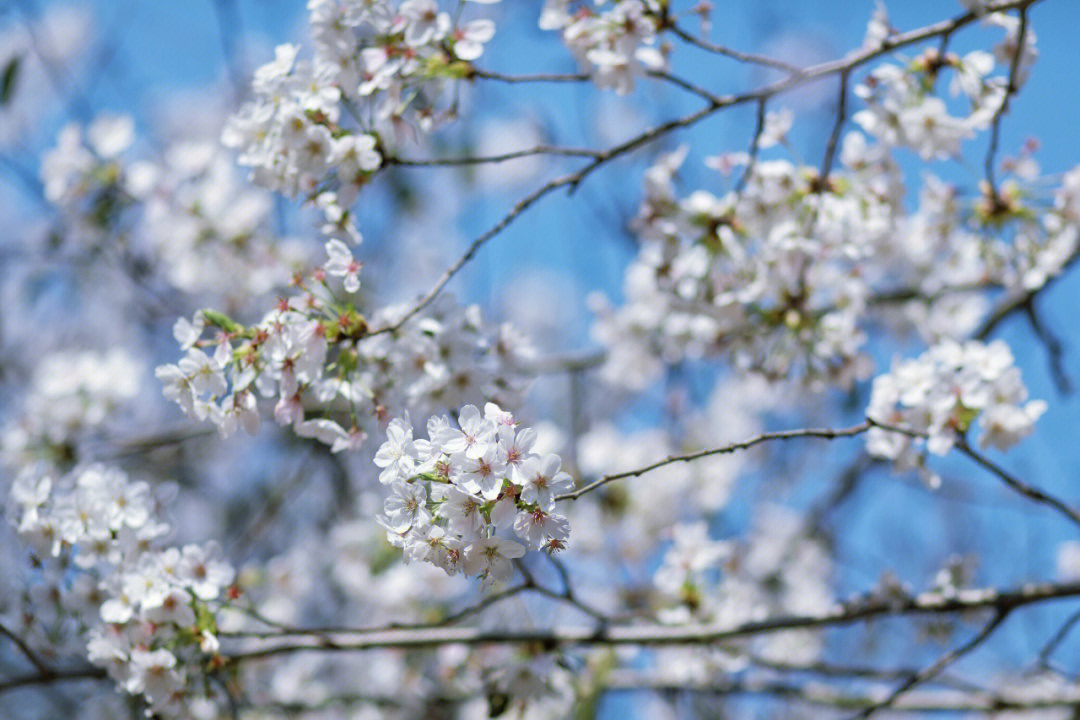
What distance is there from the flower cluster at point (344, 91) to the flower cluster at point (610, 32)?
0.25 metres

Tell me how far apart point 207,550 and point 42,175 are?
215cm

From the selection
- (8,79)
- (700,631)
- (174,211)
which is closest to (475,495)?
(700,631)

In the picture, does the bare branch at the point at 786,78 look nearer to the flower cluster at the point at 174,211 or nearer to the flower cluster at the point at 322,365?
the flower cluster at the point at 322,365

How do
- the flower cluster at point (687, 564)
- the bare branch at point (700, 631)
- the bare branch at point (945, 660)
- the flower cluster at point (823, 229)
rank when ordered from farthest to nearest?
the flower cluster at point (687, 564)
the flower cluster at point (823, 229)
the bare branch at point (700, 631)
the bare branch at point (945, 660)

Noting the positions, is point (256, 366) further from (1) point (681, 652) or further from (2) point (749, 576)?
(2) point (749, 576)

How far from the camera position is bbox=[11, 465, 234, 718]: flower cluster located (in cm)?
181

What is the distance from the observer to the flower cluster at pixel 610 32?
2098mm

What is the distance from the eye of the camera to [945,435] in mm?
2031

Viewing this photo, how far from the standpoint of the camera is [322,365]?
1824 mm

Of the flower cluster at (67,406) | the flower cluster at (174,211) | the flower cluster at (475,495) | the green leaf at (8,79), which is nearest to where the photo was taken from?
the flower cluster at (475,495)

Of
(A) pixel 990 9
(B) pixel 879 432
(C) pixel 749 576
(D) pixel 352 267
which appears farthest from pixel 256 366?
(C) pixel 749 576

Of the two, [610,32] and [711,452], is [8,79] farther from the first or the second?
[711,452]

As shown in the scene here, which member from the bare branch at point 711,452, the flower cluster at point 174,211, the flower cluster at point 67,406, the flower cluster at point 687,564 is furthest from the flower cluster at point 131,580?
the flower cluster at point 174,211

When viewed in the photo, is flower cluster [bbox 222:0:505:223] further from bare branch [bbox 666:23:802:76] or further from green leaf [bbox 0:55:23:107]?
green leaf [bbox 0:55:23:107]
